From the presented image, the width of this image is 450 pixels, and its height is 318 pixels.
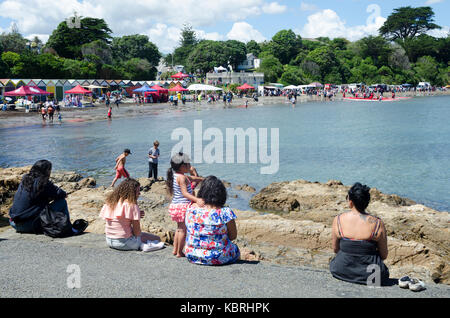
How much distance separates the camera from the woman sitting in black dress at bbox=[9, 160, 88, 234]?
21.3 ft

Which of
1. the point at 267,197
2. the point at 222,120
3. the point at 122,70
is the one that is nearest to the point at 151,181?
the point at 267,197

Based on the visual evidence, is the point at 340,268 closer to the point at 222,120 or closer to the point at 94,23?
the point at 222,120

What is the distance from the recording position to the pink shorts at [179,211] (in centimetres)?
616

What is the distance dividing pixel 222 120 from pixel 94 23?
179 feet

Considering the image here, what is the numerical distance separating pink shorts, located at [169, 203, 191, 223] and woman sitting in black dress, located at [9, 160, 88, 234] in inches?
70.5

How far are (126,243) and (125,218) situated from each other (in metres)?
0.38

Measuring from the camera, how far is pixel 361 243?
4738mm

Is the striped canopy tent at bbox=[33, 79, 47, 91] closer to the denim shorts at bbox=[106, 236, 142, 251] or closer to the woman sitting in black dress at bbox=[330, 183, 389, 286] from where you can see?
the denim shorts at bbox=[106, 236, 142, 251]

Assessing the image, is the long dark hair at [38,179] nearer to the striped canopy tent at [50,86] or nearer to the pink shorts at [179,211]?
the pink shorts at [179,211]

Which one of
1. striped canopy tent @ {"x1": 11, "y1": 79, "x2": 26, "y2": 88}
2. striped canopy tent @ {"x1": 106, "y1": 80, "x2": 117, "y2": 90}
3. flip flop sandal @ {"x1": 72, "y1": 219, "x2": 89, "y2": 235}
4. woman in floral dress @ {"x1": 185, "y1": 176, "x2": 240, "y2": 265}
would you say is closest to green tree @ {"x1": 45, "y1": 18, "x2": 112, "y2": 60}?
striped canopy tent @ {"x1": 106, "y1": 80, "x2": 117, "y2": 90}

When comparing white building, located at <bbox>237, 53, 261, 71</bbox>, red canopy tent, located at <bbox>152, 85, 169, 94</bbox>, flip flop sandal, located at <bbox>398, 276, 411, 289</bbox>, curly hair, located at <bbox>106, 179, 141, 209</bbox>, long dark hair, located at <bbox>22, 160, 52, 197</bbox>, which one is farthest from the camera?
white building, located at <bbox>237, 53, 261, 71</bbox>

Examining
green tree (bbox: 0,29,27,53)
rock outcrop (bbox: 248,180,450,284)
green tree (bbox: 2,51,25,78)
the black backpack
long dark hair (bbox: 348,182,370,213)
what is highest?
green tree (bbox: 0,29,27,53)

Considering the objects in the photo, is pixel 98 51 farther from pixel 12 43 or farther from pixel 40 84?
pixel 40 84

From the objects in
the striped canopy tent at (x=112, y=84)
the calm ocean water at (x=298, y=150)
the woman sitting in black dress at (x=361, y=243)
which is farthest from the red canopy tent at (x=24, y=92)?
the woman sitting in black dress at (x=361, y=243)
